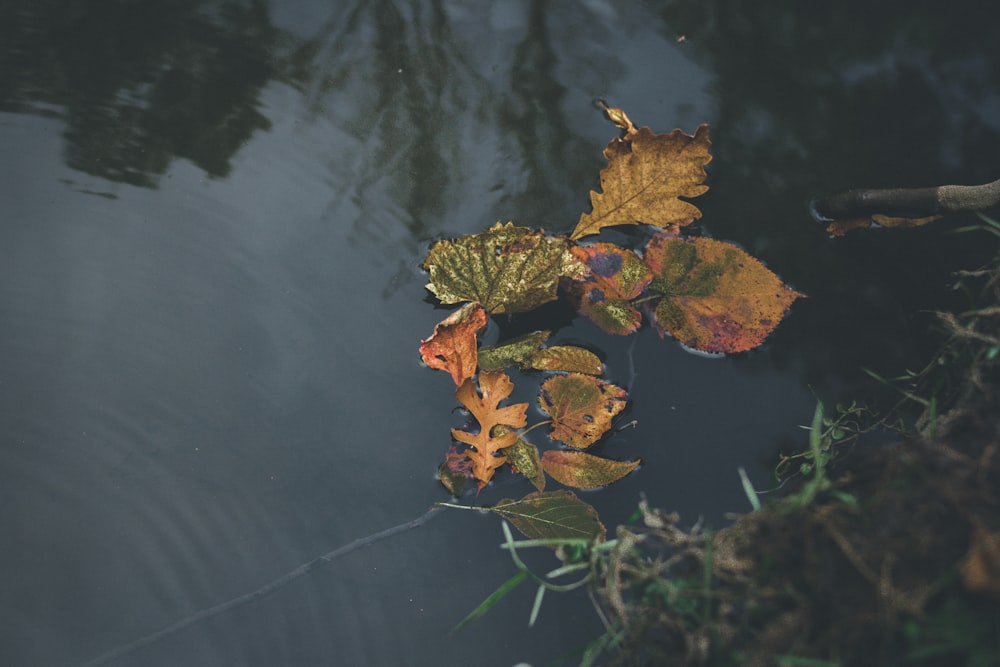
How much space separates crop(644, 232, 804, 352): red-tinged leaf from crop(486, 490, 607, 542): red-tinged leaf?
18.7 inches

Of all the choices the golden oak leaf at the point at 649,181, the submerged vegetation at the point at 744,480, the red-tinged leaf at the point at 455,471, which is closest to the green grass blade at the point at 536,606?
the submerged vegetation at the point at 744,480

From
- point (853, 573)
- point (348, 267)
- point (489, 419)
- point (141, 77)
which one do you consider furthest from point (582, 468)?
point (141, 77)

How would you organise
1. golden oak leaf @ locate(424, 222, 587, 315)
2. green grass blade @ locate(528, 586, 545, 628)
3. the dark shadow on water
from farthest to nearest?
the dark shadow on water → golden oak leaf @ locate(424, 222, 587, 315) → green grass blade @ locate(528, 586, 545, 628)

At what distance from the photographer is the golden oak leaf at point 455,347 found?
64.4 inches

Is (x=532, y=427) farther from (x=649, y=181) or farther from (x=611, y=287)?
(x=649, y=181)

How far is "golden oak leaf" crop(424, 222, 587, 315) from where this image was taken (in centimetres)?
171

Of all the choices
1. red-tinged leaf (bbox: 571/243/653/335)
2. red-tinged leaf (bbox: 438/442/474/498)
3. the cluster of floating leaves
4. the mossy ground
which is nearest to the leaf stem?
the cluster of floating leaves

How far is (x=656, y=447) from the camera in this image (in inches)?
63.2

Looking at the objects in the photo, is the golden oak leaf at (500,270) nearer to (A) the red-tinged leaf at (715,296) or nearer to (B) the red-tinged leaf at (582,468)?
(A) the red-tinged leaf at (715,296)

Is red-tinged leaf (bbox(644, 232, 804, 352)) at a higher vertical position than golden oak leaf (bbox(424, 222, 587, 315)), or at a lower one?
higher

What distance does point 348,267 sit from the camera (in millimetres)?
1837

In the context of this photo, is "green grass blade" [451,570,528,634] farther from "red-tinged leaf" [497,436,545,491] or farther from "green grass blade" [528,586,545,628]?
"red-tinged leaf" [497,436,545,491]

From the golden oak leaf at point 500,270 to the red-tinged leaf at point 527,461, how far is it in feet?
1.08

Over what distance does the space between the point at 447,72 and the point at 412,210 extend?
1.55 feet
